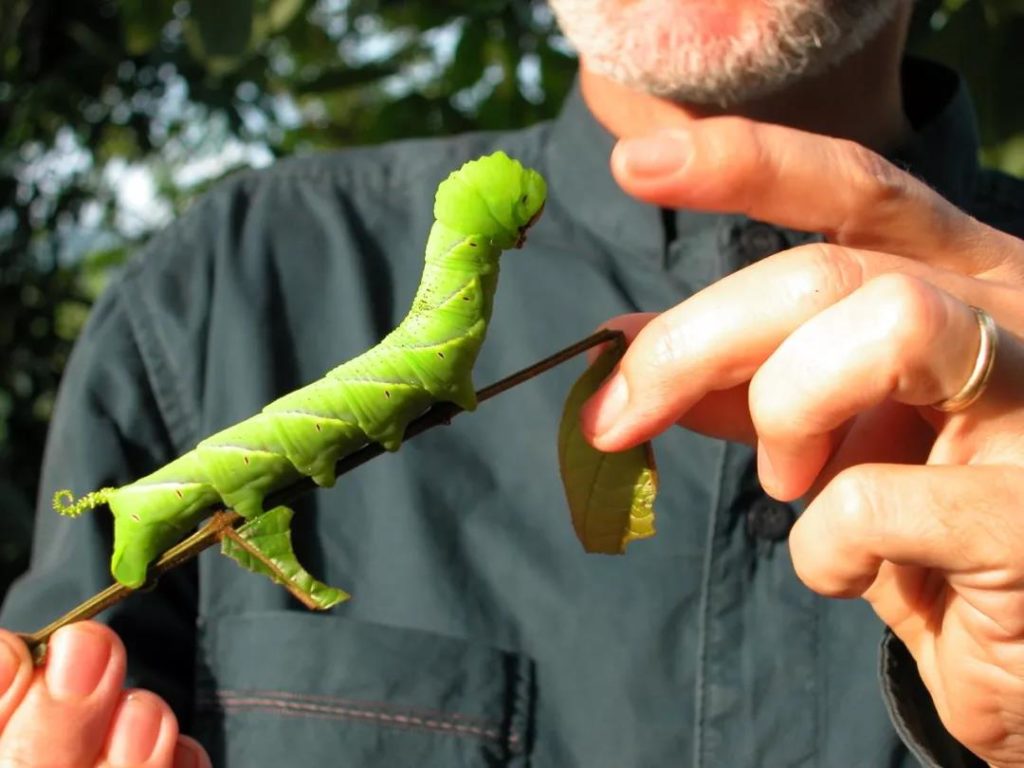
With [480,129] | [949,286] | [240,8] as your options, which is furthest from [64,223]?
[949,286]

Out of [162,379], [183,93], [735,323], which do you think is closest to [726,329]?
[735,323]

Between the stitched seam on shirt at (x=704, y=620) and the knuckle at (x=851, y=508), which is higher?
the knuckle at (x=851, y=508)

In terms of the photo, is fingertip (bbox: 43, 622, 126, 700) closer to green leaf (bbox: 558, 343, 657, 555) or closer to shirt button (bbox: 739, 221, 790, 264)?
green leaf (bbox: 558, 343, 657, 555)

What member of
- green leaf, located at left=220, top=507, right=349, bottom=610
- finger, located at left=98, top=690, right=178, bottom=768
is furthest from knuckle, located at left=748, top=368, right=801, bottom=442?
finger, located at left=98, top=690, right=178, bottom=768

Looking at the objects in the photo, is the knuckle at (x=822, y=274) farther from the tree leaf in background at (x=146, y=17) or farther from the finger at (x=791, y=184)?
the tree leaf in background at (x=146, y=17)

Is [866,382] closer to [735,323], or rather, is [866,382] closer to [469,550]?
[735,323]

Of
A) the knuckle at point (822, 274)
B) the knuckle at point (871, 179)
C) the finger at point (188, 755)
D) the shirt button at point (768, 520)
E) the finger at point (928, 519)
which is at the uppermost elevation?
the knuckle at point (871, 179)

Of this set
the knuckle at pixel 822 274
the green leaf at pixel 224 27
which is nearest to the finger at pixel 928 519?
the knuckle at pixel 822 274

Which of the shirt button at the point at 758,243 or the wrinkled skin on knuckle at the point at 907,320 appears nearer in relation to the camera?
the wrinkled skin on knuckle at the point at 907,320
